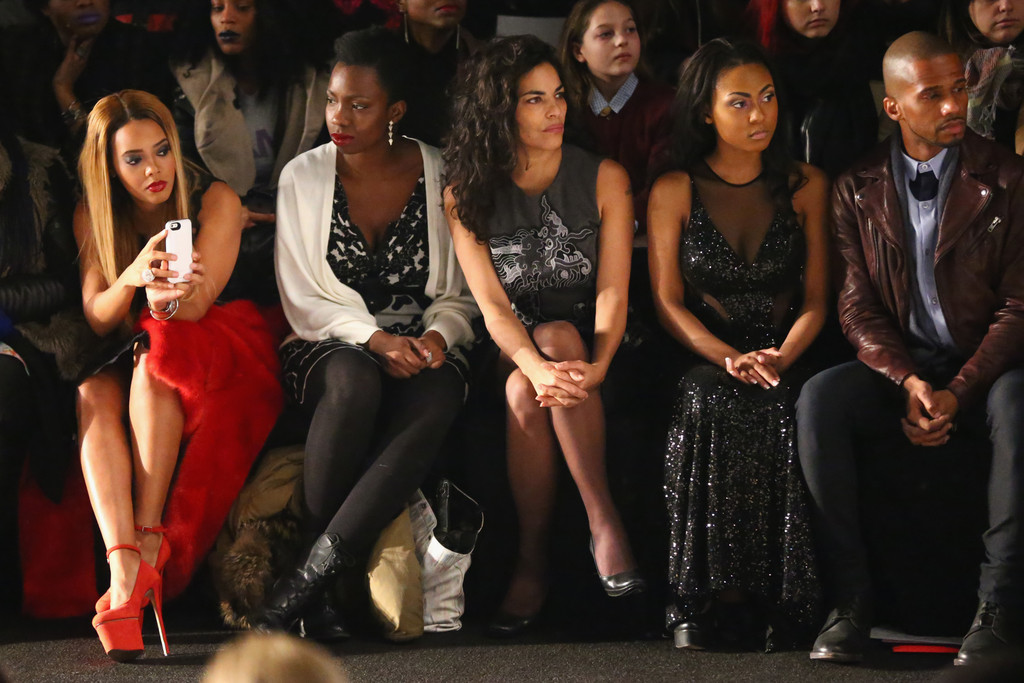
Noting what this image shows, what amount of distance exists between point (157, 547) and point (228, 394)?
40cm

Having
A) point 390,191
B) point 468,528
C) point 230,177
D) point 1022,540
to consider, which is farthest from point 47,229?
point 1022,540

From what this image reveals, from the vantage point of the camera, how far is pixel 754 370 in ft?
9.74

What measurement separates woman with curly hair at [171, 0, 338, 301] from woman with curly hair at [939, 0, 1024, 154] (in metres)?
1.87

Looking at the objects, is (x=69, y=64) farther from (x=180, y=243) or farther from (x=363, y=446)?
(x=363, y=446)

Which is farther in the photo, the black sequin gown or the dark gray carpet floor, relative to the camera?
the black sequin gown

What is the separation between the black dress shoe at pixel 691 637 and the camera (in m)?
2.83

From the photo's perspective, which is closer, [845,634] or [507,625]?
[845,634]

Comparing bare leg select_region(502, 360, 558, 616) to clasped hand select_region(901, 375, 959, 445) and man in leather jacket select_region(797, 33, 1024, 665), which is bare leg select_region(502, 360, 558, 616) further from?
clasped hand select_region(901, 375, 959, 445)

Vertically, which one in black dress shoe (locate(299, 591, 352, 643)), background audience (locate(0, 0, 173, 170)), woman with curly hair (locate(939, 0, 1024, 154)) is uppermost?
background audience (locate(0, 0, 173, 170))

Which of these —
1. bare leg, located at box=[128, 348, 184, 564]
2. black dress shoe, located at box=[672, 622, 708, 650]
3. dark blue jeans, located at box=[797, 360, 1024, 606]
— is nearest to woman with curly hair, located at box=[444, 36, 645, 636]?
black dress shoe, located at box=[672, 622, 708, 650]

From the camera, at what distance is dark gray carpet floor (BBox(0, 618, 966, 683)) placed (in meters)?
2.65

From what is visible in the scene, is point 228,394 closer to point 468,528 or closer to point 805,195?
point 468,528

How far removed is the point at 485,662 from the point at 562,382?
2.13 ft

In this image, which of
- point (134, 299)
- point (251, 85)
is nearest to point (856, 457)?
point (134, 299)
